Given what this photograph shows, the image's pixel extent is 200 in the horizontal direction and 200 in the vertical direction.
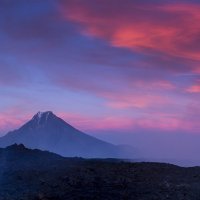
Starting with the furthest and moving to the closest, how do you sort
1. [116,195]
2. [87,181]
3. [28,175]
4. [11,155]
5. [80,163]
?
[11,155] < [80,163] < [28,175] < [87,181] < [116,195]

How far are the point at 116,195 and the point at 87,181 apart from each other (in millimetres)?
4443

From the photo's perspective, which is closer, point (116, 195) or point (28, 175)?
point (116, 195)

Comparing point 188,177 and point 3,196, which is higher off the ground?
point 188,177

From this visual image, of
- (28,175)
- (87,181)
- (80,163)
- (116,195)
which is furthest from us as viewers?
(80,163)

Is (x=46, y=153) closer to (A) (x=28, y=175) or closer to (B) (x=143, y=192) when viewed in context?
(A) (x=28, y=175)

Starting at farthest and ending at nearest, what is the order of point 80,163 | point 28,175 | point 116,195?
point 80,163
point 28,175
point 116,195

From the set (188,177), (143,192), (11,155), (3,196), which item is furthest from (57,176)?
(11,155)

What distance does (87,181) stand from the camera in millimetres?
42062

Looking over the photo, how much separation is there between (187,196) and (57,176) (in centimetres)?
1244

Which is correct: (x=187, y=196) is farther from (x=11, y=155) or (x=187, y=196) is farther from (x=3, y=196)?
(x=11, y=155)

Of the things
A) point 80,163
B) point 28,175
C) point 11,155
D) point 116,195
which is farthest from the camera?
point 11,155

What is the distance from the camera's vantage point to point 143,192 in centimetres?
3894

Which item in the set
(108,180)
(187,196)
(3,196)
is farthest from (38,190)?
(187,196)

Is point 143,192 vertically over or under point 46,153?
under
